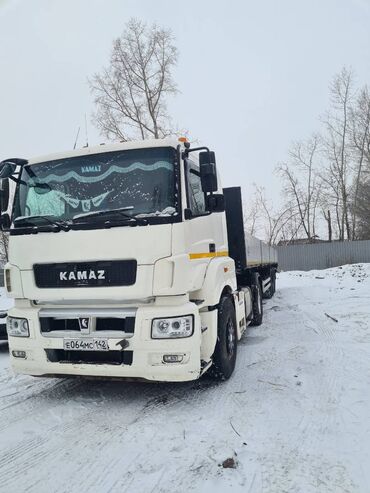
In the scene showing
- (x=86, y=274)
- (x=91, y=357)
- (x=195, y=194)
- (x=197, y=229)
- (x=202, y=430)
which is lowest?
(x=202, y=430)

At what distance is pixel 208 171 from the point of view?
4.61m

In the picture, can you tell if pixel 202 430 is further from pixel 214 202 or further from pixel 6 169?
pixel 6 169

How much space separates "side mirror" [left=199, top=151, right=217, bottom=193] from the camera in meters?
4.62

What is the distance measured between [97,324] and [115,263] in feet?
2.26

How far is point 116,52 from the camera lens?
26.0 metres

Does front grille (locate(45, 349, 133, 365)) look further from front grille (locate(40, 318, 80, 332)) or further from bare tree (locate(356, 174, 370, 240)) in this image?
bare tree (locate(356, 174, 370, 240))

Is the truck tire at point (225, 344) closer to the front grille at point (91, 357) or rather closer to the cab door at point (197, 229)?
the cab door at point (197, 229)

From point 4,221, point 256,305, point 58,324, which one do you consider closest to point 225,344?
point 58,324

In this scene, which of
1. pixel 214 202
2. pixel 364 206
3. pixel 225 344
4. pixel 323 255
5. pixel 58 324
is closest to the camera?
pixel 58 324

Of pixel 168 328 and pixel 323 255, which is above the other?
pixel 168 328

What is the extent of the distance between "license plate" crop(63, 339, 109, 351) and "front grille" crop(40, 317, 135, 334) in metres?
0.14

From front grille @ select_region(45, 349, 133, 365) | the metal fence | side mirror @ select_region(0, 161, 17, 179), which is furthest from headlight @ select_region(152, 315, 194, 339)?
the metal fence

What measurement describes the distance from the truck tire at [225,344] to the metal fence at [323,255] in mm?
27451

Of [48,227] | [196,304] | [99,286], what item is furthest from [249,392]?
[48,227]
